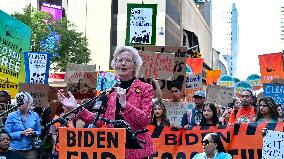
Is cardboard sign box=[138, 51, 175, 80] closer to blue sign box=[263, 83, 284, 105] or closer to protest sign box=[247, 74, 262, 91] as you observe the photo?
blue sign box=[263, 83, 284, 105]

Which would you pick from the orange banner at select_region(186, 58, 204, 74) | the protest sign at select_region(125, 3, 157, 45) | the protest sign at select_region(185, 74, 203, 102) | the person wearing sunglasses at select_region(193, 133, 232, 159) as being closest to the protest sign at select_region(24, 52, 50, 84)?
the protest sign at select_region(125, 3, 157, 45)

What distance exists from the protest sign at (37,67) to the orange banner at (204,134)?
399 cm

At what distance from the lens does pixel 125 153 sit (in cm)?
502

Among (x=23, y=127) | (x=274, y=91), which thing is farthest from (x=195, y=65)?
(x=23, y=127)

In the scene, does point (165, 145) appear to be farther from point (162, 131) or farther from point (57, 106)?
point (57, 106)

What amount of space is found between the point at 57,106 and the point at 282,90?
4231 mm

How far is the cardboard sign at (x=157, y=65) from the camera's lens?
11602mm

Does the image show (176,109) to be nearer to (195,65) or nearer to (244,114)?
(244,114)

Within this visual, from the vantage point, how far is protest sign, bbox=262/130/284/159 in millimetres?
7453

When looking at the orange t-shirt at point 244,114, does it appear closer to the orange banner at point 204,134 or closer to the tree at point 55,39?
the orange banner at point 204,134

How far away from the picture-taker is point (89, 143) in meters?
5.16

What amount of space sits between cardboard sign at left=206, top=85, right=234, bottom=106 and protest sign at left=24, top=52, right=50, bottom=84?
3.34 meters

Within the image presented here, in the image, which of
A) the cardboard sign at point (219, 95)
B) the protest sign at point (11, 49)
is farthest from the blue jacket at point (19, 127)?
the cardboard sign at point (219, 95)

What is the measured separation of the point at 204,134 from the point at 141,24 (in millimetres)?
4468
